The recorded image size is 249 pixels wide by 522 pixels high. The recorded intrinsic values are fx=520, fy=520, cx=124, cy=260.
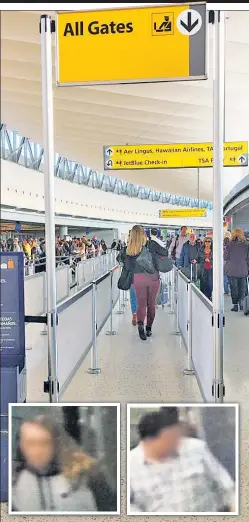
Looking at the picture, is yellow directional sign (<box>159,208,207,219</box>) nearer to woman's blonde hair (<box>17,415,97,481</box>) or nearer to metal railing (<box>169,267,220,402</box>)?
metal railing (<box>169,267,220,402</box>)

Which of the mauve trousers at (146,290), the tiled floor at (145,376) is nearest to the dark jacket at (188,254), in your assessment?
the tiled floor at (145,376)

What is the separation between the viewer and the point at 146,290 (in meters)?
6.83

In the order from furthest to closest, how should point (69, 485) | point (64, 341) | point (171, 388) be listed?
point (171, 388) < point (64, 341) < point (69, 485)

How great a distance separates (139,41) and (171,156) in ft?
33.1

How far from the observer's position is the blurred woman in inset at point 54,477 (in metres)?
2.74

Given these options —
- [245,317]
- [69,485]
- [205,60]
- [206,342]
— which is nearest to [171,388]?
[206,342]

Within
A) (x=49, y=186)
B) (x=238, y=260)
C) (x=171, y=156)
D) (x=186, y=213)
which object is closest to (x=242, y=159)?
(x=171, y=156)

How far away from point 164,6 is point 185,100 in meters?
11.7

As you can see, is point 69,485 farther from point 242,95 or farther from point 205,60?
point 242,95

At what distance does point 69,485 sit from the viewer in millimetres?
2766

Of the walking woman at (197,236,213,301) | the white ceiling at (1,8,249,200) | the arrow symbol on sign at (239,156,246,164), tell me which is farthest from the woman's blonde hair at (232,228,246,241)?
the arrow symbol on sign at (239,156,246,164)

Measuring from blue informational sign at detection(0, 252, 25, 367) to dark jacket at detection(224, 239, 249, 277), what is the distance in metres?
6.73

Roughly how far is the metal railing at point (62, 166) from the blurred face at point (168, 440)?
7.10 feet

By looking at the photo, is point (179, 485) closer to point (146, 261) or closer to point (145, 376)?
point (145, 376)
